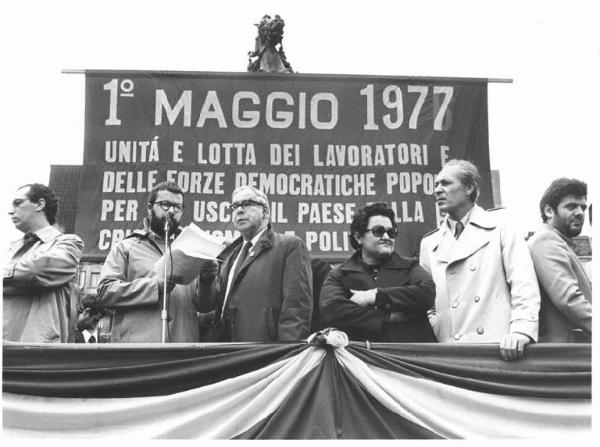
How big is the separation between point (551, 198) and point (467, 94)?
127 inches

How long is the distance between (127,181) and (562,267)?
14.3ft

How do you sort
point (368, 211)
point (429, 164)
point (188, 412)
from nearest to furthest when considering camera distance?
point (188, 412) → point (368, 211) → point (429, 164)

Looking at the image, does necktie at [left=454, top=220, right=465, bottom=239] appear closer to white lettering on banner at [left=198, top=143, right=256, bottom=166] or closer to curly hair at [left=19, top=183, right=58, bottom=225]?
curly hair at [left=19, top=183, right=58, bottom=225]

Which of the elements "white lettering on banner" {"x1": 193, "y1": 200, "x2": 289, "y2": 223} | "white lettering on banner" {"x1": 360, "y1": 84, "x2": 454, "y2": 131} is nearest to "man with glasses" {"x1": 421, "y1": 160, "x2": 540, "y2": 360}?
"white lettering on banner" {"x1": 193, "y1": 200, "x2": 289, "y2": 223}

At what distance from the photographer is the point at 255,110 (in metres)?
10.1

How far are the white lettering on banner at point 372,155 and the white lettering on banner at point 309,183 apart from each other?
0.50 feet

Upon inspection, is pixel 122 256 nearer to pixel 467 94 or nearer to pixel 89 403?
pixel 89 403

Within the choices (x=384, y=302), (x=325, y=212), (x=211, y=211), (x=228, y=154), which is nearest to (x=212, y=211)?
(x=211, y=211)

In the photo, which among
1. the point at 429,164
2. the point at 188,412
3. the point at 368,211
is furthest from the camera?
the point at 429,164

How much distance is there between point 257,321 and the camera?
6.79 metres

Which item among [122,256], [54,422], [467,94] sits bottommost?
[54,422]

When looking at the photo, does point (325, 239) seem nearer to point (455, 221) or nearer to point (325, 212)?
point (325, 212)

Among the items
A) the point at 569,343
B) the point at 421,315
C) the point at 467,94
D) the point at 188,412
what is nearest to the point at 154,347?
the point at 188,412

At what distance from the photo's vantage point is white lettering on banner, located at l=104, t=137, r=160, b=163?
31.7 ft
